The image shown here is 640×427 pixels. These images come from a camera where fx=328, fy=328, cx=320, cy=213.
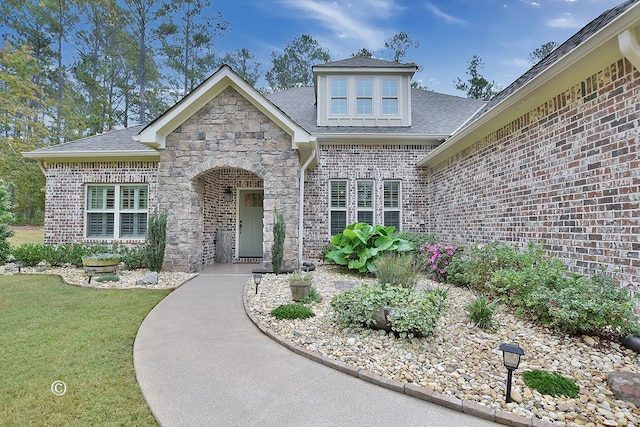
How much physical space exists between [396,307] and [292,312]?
4.82 ft

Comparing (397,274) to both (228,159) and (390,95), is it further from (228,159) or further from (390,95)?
(390,95)

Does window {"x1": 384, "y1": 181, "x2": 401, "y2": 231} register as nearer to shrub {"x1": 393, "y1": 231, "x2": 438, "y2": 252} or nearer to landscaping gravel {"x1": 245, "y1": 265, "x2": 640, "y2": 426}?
shrub {"x1": 393, "y1": 231, "x2": 438, "y2": 252}

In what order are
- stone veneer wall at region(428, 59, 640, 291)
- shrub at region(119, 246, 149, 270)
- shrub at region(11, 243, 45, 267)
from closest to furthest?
stone veneer wall at region(428, 59, 640, 291) < shrub at region(119, 246, 149, 270) < shrub at region(11, 243, 45, 267)

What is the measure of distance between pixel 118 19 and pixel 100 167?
42.1 feet

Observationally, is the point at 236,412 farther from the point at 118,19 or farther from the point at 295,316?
the point at 118,19

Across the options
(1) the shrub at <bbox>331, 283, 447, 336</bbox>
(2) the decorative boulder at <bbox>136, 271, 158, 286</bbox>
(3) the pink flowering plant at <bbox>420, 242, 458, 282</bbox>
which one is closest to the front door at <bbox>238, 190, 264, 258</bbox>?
(2) the decorative boulder at <bbox>136, 271, 158, 286</bbox>

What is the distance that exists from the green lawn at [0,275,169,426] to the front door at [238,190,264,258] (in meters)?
4.68

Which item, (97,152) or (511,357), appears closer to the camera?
(511,357)

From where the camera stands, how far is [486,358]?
10.6 feet

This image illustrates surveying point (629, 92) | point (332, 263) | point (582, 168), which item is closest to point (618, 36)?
point (629, 92)

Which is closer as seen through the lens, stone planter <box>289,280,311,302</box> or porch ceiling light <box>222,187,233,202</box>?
stone planter <box>289,280,311,302</box>

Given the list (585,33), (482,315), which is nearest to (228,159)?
(482,315)

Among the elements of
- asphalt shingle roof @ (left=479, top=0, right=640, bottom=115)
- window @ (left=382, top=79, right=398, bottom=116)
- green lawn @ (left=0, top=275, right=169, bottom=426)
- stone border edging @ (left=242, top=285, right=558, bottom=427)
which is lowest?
green lawn @ (left=0, top=275, right=169, bottom=426)

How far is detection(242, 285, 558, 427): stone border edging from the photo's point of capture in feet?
7.41
